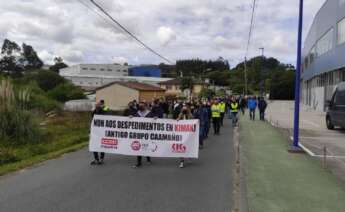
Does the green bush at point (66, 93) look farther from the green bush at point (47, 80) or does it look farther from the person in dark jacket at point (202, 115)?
the person in dark jacket at point (202, 115)

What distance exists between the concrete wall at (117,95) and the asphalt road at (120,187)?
42.3m

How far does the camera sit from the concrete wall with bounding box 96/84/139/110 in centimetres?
5391

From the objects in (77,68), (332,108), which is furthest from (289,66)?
(332,108)

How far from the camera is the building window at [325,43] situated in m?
40.3

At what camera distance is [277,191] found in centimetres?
763

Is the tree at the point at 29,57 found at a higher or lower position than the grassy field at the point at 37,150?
higher

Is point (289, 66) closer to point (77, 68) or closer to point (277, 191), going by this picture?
point (77, 68)

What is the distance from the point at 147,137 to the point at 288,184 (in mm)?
4093

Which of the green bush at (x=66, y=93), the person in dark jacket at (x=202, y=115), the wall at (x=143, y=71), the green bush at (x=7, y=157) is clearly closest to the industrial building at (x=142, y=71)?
the wall at (x=143, y=71)

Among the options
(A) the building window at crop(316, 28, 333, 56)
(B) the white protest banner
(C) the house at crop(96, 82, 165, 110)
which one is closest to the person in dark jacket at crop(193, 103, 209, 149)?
(B) the white protest banner

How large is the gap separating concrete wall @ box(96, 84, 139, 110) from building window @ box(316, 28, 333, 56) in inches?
923

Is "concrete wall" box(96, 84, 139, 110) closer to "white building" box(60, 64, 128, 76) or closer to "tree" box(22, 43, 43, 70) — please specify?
"white building" box(60, 64, 128, 76)

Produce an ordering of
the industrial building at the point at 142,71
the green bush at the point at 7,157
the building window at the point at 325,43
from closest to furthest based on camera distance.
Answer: the green bush at the point at 7,157
the building window at the point at 325,43
the industrial building at the point at 142,71

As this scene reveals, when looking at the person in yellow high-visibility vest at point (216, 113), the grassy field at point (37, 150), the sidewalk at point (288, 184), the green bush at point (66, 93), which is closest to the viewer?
the sidewalk at point (288, 184)
